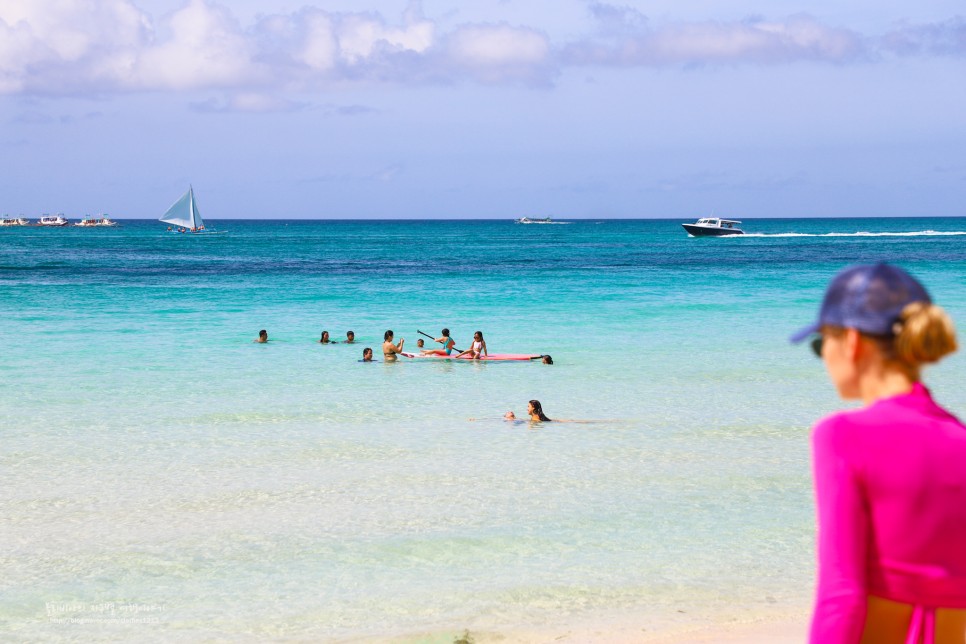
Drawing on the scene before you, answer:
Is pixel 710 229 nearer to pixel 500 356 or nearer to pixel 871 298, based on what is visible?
pixel 500 356

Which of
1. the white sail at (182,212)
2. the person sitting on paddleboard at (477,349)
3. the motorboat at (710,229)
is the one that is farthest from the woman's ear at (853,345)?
the white sail at (182,212)

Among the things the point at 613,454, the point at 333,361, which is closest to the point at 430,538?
the point at 613,454

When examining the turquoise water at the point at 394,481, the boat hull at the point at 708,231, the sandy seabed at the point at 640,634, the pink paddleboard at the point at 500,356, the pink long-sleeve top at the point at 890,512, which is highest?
the boat hull at the point at 708,231

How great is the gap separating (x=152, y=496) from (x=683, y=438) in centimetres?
723

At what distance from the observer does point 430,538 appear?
31.6 ft

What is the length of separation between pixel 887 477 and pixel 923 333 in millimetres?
365

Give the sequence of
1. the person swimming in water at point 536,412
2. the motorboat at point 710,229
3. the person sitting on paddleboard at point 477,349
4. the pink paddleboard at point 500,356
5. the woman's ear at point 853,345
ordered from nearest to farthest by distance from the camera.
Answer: the woman's ear at point 853,345 → the person swimming in water at point 536,412 → the pink paddleboard at point 500,356 → the person sitting on paddleboard at point 477,349 → the motorboat at point 710,229

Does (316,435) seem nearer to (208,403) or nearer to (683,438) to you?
(208,403)

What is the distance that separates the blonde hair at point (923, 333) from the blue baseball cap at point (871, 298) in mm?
23

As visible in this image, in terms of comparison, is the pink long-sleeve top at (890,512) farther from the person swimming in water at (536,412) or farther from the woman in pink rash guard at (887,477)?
the person swimming in water at (536,412)

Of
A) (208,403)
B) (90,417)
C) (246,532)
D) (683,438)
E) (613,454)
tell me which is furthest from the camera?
(208,403)

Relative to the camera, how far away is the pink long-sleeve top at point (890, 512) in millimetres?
2430

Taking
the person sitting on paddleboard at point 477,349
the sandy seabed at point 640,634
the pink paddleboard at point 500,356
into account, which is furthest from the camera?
the person sitting on paddleboard at point 477,349

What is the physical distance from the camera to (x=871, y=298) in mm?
2430
